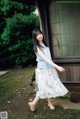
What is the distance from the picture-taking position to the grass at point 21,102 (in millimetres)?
7012

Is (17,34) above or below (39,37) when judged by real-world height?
below

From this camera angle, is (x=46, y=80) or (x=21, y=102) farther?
(x=21, y=102)

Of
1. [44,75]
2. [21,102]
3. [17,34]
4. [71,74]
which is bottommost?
[21,102]

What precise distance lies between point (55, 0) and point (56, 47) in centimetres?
119

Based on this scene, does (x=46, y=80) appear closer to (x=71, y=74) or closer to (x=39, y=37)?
(x=39, y=37)

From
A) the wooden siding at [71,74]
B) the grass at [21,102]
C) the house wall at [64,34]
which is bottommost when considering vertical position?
the grass at [21,102]

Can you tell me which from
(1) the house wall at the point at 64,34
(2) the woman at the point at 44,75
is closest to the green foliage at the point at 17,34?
(1) the house wall at the point at 64,34

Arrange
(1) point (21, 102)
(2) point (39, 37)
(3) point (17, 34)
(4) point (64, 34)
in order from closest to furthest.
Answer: (2) point (39, 37) < (1) point (21, 102) < (4) point (64, 34) < (3) point (17, 34)

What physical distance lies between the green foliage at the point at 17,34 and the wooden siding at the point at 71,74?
14.5ft

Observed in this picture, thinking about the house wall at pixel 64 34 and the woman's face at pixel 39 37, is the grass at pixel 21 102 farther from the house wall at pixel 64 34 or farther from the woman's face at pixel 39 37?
the woman's face at pixel 39 37

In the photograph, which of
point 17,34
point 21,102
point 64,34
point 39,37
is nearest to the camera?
point 39,37

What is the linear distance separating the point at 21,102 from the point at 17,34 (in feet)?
17.5

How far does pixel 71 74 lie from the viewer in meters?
8.64

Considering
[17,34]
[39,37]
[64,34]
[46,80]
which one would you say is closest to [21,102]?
[46,80]
